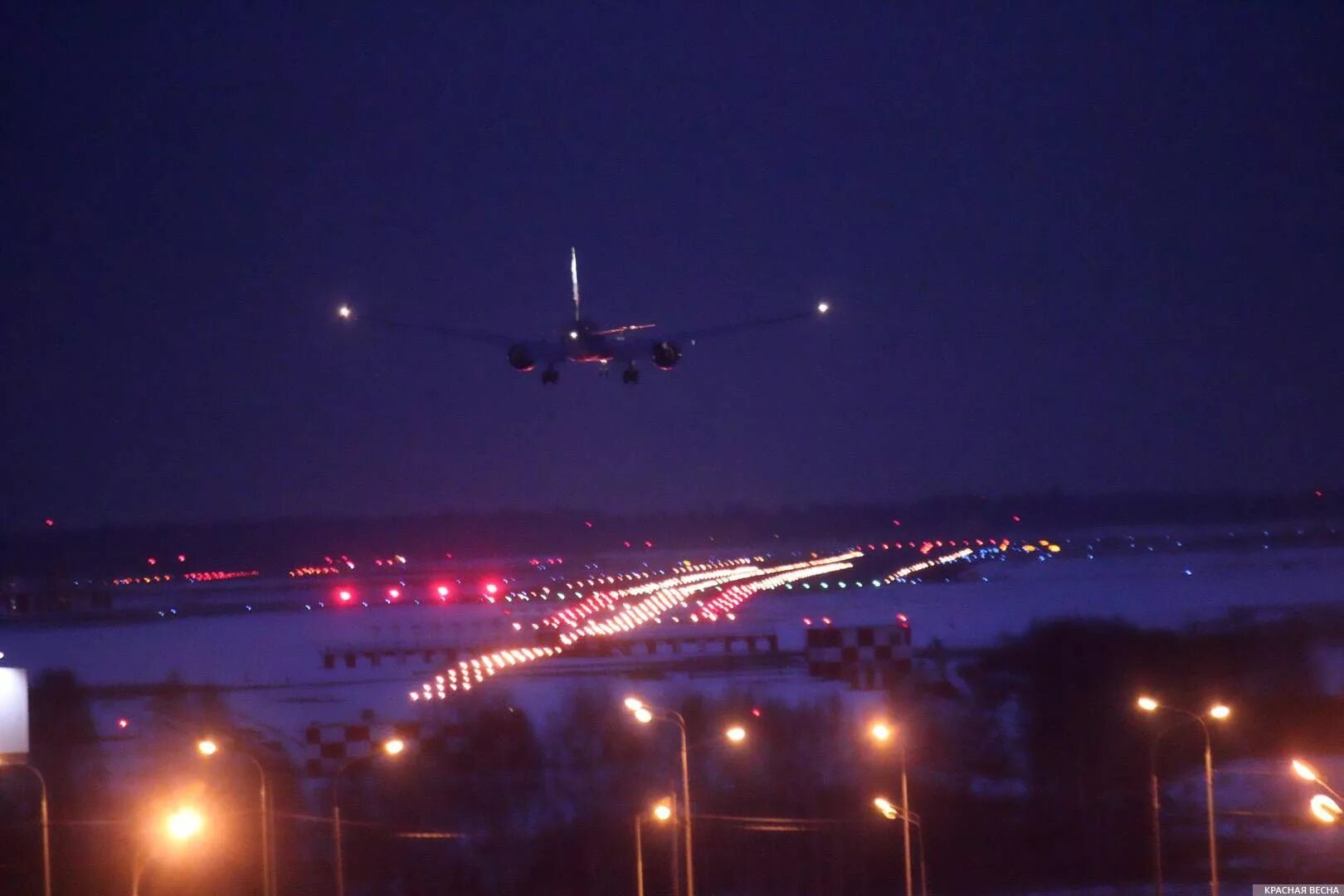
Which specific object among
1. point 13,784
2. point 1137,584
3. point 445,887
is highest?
point 1137,584

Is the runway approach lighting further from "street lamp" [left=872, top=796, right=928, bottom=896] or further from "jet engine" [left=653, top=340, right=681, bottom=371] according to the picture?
"jet engine" [left=653, top=340, right=681, bottom=371]

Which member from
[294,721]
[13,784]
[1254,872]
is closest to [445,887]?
[294,721]

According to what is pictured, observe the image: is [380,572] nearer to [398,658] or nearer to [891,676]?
[398,658]

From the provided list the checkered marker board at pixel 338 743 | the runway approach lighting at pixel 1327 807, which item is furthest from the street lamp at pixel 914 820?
the checkered marker board at pixel 338 743

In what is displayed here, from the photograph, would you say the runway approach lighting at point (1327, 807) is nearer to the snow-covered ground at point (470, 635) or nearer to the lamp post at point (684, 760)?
the lamp post at point (684, 760)

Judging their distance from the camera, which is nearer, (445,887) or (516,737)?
(445,887)

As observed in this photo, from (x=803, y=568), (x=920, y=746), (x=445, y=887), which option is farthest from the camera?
(x=803, y=568)

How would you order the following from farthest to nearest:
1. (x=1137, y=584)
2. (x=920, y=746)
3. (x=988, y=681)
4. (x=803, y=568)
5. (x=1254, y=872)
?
1. (x=803, y=568)
2. (x=1137, y=584)
3. (x=988, y=681)
4. (x=920, y=746)
5. (x=1254, y=872)
